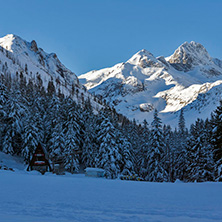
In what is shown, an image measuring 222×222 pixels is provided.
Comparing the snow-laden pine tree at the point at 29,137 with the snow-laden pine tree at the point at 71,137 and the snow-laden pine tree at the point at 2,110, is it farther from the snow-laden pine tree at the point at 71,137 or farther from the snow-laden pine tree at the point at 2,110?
the snow-laden pine tree at the point at 71,137

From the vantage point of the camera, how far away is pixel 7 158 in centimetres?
4188

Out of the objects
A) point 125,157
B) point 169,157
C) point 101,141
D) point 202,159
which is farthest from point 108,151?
point 169,157

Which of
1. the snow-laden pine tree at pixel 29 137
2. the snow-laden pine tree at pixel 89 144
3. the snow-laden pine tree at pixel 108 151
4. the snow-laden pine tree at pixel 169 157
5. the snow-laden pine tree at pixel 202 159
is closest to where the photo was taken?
the snow-laden pine tree at pixel 202 159

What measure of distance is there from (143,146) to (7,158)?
24.7m

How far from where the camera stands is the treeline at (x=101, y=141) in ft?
117

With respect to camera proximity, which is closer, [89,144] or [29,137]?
[29,137]

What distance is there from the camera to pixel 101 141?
3728 cm

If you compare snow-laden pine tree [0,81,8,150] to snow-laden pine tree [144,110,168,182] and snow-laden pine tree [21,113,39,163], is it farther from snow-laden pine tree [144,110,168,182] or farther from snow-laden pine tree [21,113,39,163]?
snow-laden pine tree [144,110,168,182]

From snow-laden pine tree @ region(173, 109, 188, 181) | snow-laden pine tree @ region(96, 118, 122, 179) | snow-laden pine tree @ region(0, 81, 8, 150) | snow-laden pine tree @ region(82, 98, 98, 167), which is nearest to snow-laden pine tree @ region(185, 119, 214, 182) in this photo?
snow-laden pine tree @ region(96, 118, 122, 179)

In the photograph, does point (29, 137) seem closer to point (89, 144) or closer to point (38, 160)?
point (38, 160)

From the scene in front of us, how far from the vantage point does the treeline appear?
35656 millimetres

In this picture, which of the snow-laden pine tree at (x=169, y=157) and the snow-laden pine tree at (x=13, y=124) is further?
the snow-laden pine tree at (x=169, y=157)

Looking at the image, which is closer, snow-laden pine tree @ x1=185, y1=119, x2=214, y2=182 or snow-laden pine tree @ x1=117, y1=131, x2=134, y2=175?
snow-laden pine tree @ x1=185, y1=119, x2=214, y2=182

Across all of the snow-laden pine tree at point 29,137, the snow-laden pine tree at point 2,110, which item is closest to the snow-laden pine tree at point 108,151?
the snow-laden pine tree at point 29,137
